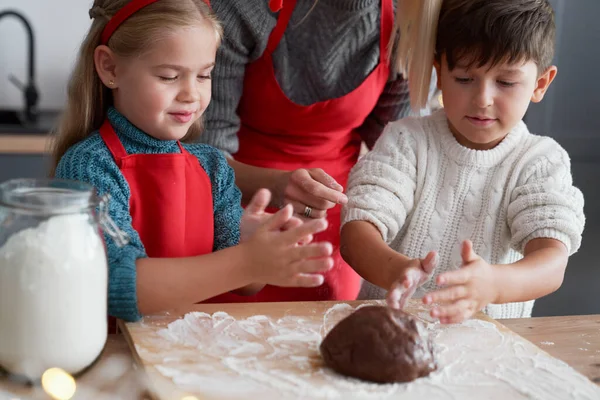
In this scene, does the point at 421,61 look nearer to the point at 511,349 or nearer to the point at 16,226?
the point at 511,349

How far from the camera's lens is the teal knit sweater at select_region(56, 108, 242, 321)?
1007mm

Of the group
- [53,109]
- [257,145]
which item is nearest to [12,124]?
[53,109]

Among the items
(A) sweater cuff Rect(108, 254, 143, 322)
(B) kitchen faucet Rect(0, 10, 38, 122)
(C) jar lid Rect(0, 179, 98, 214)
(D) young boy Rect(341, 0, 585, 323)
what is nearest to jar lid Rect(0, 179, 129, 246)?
(C) jar lid Rect(0, 179, 98, 214)

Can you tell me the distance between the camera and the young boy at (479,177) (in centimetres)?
125

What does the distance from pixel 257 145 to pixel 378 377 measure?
93 cm

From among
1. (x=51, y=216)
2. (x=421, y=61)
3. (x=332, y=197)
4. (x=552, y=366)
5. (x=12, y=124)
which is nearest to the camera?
(x=51, y=216)

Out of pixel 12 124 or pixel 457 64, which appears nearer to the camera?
pixel 457 64

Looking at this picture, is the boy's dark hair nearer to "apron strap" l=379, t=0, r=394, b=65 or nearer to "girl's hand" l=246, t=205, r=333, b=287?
"apron strap" l=379, t=0, r=394, b=65

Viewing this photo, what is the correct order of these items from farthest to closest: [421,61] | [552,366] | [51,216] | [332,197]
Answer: [421,61], [332,197], [552,366], [51,216]

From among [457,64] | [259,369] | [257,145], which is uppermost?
[457,64]

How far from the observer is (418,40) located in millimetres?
1403

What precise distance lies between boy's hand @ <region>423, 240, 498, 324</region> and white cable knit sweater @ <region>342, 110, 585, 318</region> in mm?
230

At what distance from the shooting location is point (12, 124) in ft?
10.6

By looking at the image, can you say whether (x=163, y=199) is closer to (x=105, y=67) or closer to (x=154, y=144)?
(x=154, y=144)
